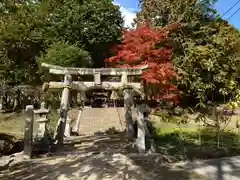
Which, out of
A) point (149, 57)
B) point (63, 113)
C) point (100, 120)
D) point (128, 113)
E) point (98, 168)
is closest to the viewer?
point (98, 168)

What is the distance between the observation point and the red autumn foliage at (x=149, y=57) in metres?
13.8

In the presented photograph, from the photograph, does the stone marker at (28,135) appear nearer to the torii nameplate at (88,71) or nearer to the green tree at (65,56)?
the torii nameplate at (88,71)

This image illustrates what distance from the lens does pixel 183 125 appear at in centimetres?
1373

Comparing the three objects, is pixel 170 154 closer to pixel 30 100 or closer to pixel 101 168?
pixel 101 168

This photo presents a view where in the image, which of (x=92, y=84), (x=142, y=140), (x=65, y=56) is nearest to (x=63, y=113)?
(x=92, y=84)

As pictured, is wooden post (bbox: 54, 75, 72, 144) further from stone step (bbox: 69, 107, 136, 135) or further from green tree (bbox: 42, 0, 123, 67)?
green tree (bbox: 42, 0, 123, 67)

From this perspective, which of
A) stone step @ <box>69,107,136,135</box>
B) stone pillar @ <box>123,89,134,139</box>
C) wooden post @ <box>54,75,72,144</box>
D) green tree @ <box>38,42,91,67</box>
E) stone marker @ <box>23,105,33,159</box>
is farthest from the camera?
green tree @ <box>38,42,91,67</box>

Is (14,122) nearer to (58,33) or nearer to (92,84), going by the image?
(58,33)

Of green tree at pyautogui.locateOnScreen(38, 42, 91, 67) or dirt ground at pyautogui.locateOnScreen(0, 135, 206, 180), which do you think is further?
green tree at pyautogui.locateOnScreen(38, 42, 91, 67)

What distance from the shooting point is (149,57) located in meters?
14.2

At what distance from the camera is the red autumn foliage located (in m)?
13.8

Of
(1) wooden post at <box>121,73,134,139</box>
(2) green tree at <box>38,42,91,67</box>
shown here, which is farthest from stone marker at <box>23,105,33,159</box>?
(2) green tree at <box>38,42,91,67</box>

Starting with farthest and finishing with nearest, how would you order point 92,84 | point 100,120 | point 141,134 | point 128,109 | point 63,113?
point 100,120 → point 92,84 → point 128,109 → point 63,113 → point 141,134

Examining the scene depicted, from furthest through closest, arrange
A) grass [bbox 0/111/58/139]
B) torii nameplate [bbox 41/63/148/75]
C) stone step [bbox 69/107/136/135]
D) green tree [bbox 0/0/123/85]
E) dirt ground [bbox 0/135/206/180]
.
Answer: green tree [bbox 0/0/123/85] < stone step [bbox 69/107/136/135] < grass [bbox 0/111/58/139] < torii nameplate [bbox 41/63/148/75] < dirt ground [bbox 0/135/206/180]
